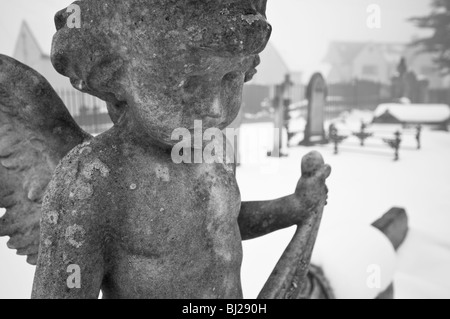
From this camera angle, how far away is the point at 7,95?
44.7 inches

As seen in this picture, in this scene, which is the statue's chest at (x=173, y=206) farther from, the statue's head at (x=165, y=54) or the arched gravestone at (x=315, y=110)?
the arched gravestone at (x=315, y=110)

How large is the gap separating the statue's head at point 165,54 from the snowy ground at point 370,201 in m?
1.78

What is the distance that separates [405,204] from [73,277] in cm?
520

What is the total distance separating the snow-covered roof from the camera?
12.5 metres

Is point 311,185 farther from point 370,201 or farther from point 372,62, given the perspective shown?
point 372,62

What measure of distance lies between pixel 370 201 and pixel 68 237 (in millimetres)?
5014

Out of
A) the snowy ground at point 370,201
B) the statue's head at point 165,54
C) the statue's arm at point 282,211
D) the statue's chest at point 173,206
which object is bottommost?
the snowy ground at point 370,201


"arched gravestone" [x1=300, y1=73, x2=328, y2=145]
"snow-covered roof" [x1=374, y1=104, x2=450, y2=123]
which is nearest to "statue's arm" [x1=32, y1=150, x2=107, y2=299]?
"arched gravestone" [x1=300, y1=73, x2=328, y2=145]

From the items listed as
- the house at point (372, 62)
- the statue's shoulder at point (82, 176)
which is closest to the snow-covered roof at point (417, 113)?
the statue's shoulder at point (82, 176)

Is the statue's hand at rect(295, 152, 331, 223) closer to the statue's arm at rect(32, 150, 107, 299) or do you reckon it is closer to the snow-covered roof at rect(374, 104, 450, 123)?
the statue's arm at rect(32, 150, 107, 299)

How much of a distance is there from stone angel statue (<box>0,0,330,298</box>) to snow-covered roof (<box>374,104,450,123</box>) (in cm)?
1286

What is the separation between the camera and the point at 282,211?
4.74 ft

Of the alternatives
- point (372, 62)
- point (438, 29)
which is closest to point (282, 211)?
point (438, 29)

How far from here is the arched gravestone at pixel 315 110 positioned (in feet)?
31.6
